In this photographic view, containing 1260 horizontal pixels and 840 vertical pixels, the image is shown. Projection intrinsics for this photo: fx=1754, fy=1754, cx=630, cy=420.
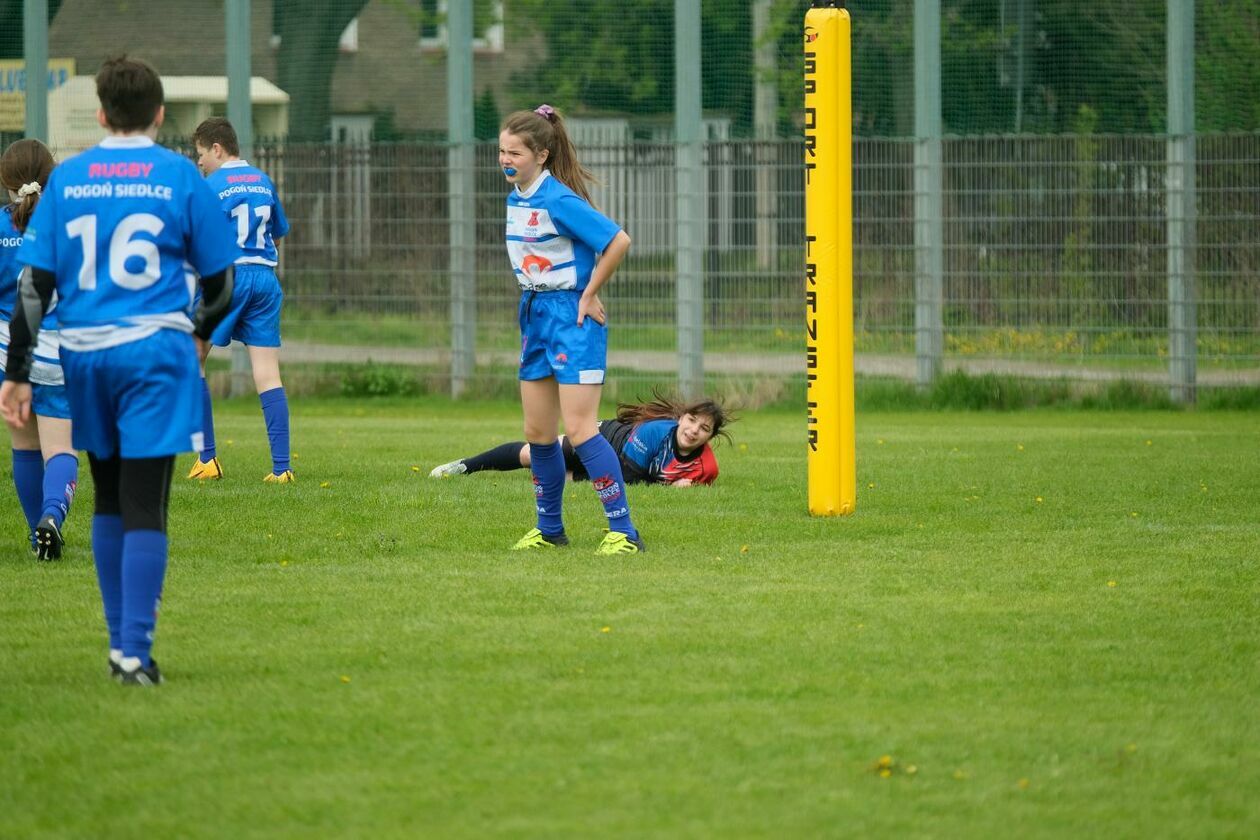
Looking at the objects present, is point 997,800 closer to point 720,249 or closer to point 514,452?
point 514,452

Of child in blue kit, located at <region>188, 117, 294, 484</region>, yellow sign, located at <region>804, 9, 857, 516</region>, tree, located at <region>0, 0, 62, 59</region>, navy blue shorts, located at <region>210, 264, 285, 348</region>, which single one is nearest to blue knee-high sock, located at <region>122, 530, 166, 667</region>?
yellow sign, located at <region>804, 9, 857, 516</region>

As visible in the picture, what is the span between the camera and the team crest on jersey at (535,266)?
7.46m

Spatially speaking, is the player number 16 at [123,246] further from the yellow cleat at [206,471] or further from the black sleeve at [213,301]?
the yellow cleat at [206,471]

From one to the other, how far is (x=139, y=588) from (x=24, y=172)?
10.2ft

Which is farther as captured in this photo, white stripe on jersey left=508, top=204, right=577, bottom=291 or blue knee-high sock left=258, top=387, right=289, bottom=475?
blue knee-high sock left=258, top=387, right=289, bottom=475

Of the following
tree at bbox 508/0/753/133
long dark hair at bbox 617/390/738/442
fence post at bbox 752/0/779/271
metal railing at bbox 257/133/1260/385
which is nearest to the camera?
long dark hair at bbox 617/390/738/442

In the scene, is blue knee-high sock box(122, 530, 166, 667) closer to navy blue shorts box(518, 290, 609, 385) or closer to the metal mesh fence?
navy blue shorts box(518, 290, 609, 385)

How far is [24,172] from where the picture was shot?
7555 millimetres

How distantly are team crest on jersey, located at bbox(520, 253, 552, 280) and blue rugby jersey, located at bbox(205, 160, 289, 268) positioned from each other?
3192mm

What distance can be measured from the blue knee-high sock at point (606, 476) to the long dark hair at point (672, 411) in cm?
221

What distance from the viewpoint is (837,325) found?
8.91m

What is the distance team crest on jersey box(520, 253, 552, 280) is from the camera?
24.5ft

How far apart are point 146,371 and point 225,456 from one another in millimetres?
7058

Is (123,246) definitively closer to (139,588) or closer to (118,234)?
(118,234)
